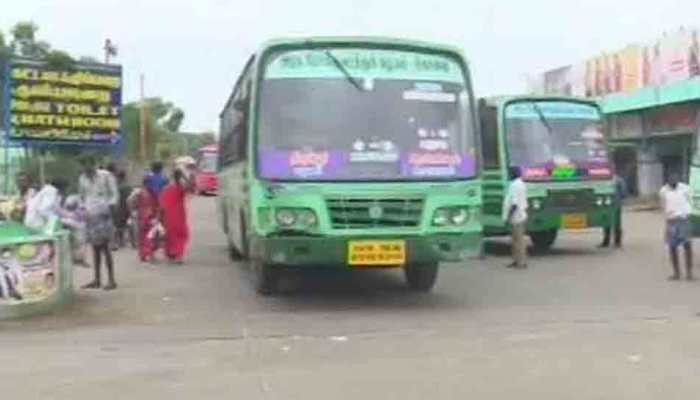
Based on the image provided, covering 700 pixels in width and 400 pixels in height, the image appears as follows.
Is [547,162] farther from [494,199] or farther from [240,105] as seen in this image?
[240,105]

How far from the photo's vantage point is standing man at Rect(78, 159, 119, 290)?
47.1 feet

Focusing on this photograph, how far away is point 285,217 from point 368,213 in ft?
2.73

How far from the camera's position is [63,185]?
16344mm

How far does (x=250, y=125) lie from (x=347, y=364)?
3.83m

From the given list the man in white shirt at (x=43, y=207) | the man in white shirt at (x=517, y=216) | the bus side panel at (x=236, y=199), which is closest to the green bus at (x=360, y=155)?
the bus side panel at (x=236, y=199)

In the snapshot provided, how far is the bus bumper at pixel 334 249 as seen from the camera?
11.7 m

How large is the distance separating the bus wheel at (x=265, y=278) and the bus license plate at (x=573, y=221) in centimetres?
718

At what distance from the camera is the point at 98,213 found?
14320 millimetres

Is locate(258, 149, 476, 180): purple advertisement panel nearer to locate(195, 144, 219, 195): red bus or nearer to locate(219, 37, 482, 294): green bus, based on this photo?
locate(219, 37, 482, 294): green bus

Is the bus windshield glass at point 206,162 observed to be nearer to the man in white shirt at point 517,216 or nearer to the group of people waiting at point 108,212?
the group of people waiting at point 108,212

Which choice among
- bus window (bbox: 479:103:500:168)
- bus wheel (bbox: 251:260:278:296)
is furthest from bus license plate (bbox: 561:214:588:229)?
bus wheel (bbox: 251:260:278:296)

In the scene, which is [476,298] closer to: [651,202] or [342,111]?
[342,111]

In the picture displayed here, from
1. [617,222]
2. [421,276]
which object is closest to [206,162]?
[617,222]

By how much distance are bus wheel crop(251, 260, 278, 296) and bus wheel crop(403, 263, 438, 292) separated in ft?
5.27
